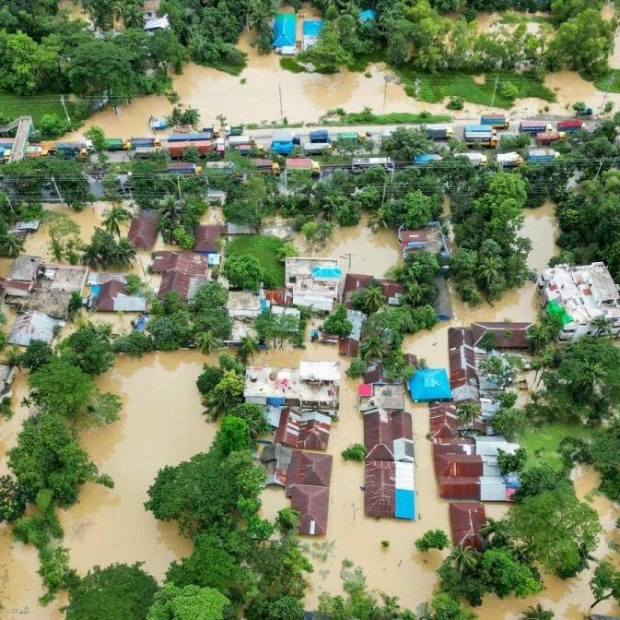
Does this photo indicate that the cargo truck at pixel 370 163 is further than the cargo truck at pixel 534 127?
No

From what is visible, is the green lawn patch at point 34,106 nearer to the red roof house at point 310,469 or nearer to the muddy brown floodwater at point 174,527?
the muddy brown floodwater at point 174,527

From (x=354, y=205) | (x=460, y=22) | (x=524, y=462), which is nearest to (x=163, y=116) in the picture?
(x=354, y=205)

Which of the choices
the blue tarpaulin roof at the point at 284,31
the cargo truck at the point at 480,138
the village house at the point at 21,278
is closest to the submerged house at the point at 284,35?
the blue tarpaulin roof at the point at 284,31

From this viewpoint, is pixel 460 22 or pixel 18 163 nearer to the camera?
pixel 18 163

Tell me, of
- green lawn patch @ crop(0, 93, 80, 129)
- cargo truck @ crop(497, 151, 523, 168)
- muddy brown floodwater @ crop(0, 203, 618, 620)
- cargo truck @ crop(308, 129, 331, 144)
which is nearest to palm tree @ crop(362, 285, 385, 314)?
muddy brown floodwater @ crop(0, 203, 618, 620)

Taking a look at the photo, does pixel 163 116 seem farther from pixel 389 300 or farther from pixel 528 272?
pixel 528 272
